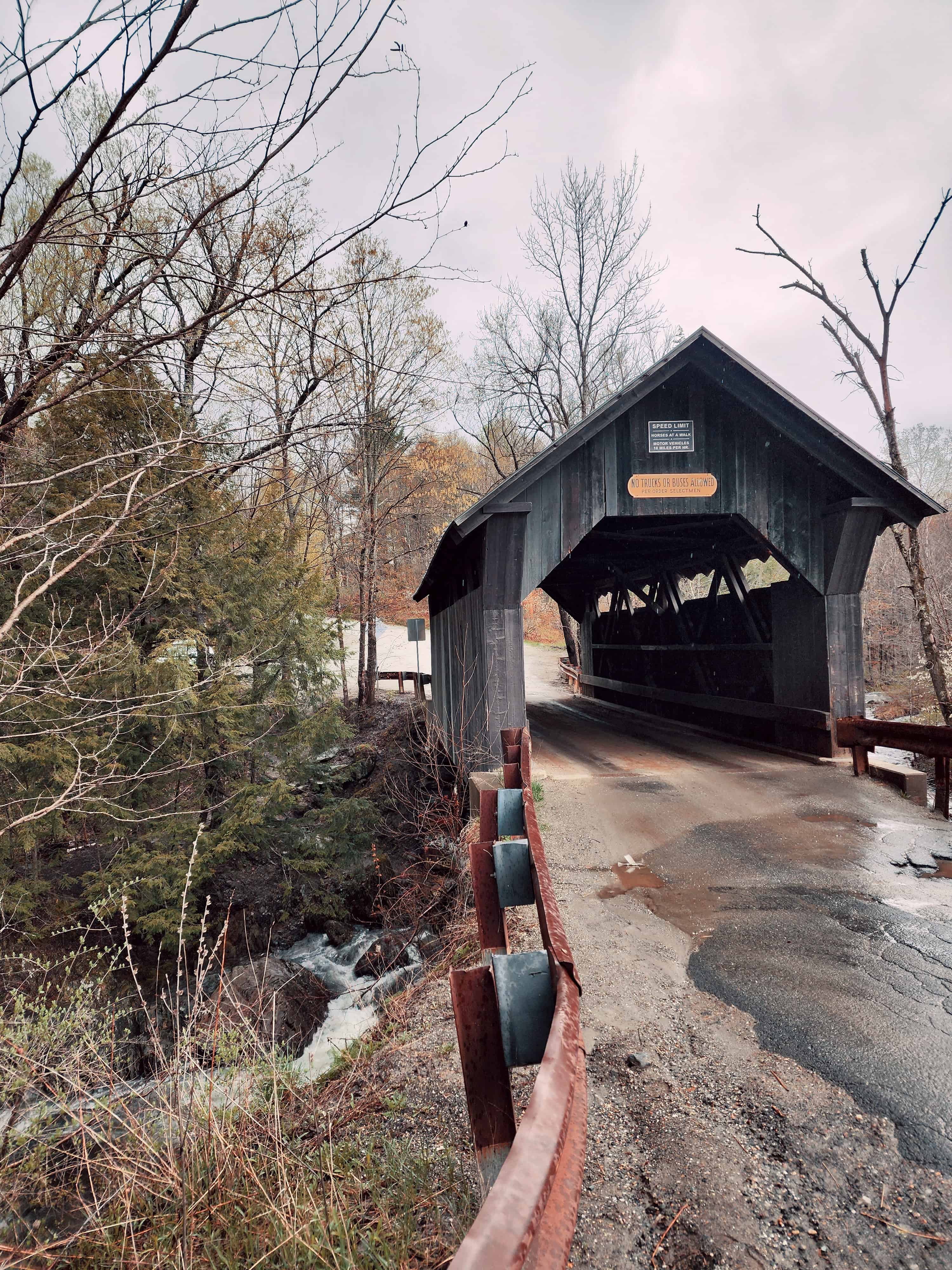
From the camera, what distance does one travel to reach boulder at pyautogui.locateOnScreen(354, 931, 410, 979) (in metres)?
6.70

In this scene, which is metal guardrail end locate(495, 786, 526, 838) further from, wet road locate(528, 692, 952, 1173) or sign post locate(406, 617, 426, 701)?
sign post locate(406, 617, 426, 701)

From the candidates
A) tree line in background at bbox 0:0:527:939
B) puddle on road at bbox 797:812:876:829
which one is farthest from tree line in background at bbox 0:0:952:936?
puddle on road at bbox 797:812:876:829

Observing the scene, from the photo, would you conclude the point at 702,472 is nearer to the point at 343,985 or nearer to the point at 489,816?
the point at 489,816

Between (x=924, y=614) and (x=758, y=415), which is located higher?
Answer: (x=758, y=415)

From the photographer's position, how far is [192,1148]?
218cm

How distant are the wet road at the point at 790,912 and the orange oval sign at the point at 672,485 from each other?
3370mm

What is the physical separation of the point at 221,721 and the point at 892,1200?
26.2 feet

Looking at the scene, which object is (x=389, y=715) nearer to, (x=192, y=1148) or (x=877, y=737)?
(x=877, y=737)

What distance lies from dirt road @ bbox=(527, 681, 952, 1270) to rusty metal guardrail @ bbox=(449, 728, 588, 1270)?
2.13ft

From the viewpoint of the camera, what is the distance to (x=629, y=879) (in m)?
4.74

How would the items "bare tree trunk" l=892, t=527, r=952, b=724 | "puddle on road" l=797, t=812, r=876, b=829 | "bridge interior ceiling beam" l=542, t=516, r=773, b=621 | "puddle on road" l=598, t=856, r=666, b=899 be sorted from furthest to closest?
1. "bridge interior ceiling beam" l=542, t=516, r=773, b=621
2. "bare tree trunk" l=892, t=527, r=952, b=724
3. "puddle on road" l=797, t=812, r=876, b=829
4. "puddle on road" l=598, t=856, r=666, b=899

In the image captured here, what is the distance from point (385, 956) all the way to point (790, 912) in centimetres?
452

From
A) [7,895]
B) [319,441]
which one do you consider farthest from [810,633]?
[7,895]

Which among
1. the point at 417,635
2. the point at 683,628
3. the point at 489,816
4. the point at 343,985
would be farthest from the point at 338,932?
the point at 417,635
